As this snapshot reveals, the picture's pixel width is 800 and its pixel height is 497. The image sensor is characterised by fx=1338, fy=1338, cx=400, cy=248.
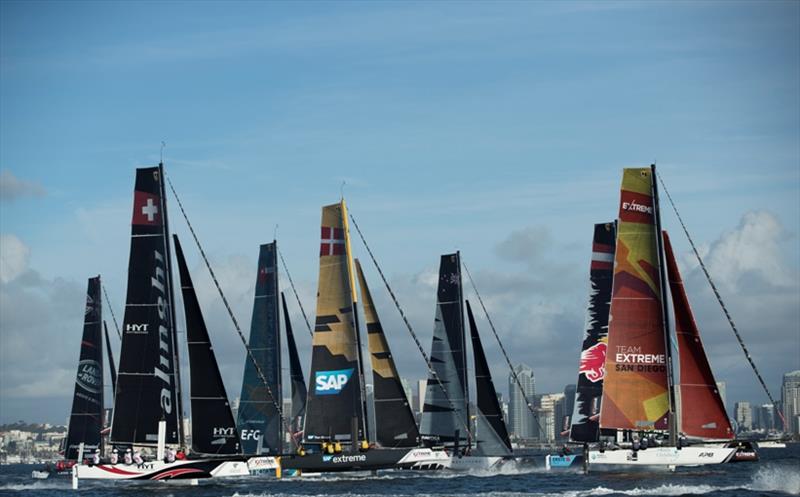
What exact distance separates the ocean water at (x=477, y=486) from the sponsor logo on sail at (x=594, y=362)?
6.51 metres

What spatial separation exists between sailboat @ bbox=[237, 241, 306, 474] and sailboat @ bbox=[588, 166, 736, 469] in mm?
20065

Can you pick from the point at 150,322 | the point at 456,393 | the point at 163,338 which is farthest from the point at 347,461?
the point at 456,393

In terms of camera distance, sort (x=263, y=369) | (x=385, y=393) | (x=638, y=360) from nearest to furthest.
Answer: (x=638, y=360)
(x=385, y=393)
(x=263, y=369)

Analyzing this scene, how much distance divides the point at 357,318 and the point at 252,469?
9097 mm

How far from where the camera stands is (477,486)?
61156 mm

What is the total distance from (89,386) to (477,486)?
35.6m

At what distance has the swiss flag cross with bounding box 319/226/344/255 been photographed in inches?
2539

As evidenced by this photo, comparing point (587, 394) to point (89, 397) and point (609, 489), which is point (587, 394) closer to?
point (609, 489)

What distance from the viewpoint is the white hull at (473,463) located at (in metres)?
70.9

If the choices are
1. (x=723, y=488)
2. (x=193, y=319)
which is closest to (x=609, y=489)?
(x=723, y=488)

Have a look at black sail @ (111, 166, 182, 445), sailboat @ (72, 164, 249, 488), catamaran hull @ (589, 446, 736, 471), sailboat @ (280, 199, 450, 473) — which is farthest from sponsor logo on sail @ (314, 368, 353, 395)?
catamaran hull @ (589, 446, 736, 471)

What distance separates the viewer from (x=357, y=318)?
212 feet

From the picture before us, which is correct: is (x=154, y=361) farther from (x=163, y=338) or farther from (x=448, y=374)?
(x=448, y=374)

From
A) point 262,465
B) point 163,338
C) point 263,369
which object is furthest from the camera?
point 263,369
